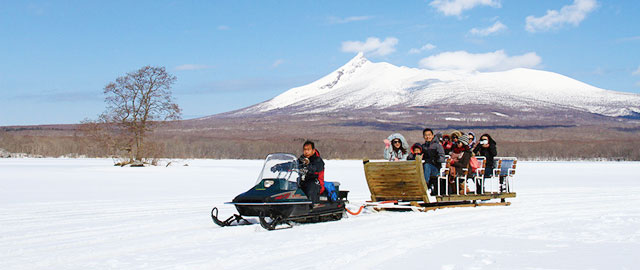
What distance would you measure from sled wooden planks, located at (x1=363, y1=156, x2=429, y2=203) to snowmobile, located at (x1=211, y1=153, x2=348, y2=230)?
2.42 metres

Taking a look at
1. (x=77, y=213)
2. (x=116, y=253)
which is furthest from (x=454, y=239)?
(x=77, y=213)

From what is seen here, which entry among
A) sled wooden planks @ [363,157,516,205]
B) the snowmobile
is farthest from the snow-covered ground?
sled wooden planks @ [363,157,516,205]

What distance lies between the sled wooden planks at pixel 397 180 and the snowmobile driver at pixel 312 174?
247 centimetres

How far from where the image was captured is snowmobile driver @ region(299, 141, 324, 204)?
1124 centimetres

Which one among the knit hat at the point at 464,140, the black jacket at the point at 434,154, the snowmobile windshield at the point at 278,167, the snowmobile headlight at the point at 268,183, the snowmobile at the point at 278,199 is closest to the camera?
the snowmobile at the point at 278,199

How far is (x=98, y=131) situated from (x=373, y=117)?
141m

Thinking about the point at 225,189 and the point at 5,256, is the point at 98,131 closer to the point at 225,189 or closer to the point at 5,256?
the point at 225,189

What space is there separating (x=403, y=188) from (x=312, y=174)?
9.35 ft

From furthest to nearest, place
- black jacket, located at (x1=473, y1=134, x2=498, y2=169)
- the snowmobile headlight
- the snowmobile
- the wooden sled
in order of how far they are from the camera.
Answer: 1. black jacket, located at (x1=473, y1=134, x2=498, y2=169)
2. the wooden sled
3. the snowmobile headlight
4. the snowmobile

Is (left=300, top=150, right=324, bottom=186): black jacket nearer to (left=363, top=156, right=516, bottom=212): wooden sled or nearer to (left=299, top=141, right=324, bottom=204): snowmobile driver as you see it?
(left=299, top=141, right=324, bottom=204): snowmobile driver

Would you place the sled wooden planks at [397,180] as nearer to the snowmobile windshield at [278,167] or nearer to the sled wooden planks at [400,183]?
the sled wooden planks at [400,183]

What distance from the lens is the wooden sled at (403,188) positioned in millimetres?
13258

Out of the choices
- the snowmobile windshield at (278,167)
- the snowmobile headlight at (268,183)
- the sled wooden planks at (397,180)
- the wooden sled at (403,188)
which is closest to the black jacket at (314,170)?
the snowmobile windshield at (278,167)

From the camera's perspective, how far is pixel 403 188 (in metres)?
13.6
